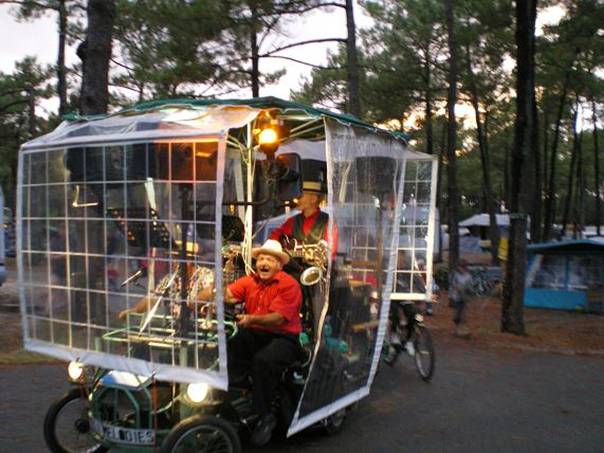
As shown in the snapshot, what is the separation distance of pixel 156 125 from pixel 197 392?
183cm

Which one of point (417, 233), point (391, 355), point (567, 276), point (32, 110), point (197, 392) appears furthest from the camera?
point (32, 110)

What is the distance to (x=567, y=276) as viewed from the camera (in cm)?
1625

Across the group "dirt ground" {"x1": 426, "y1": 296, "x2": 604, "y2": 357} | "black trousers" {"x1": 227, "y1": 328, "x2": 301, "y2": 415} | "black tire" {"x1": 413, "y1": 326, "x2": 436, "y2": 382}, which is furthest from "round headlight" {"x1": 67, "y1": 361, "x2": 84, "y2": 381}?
"dirt ground" {"x1": 426, "y1": 296, "x2": 604, "y2": 357}

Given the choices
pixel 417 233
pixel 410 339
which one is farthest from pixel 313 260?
pixel 417 233

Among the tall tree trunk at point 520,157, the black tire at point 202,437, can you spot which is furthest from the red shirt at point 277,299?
the tall tree trunk at point 520,157

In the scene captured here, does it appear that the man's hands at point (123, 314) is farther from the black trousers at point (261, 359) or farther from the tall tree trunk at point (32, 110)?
the tall tree trunk at point (32, 110)

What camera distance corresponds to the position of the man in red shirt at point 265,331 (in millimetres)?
4703

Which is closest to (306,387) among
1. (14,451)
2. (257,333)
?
(257,333)

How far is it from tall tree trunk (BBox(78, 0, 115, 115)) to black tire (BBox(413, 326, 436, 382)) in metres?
5.45

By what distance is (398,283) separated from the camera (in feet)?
26.3

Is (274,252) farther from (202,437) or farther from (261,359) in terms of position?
(202,437)

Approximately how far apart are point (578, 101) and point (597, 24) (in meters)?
15.3

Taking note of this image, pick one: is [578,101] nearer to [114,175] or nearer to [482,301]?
[482,301]

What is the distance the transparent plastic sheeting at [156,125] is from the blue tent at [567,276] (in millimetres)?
13342
